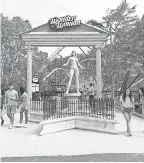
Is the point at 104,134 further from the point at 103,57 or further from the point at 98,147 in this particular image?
the point at 103,57

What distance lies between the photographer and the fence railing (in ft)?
30.0

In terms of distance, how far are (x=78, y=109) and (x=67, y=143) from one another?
355 cm

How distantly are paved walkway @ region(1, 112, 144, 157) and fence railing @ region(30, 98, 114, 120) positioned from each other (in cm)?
101

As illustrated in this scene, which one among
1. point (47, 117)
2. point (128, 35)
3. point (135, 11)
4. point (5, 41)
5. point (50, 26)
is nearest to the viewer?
point (47, 117)

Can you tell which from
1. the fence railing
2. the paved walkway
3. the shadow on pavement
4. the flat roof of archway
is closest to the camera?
the shadow on pavement

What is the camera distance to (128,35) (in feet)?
61.2

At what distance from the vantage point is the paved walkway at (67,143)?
19.6 feet

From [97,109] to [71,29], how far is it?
9660 millimetres

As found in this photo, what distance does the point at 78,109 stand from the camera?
10.3m

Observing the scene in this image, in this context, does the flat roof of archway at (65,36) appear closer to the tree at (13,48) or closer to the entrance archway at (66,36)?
the entrance archway at (66,36)

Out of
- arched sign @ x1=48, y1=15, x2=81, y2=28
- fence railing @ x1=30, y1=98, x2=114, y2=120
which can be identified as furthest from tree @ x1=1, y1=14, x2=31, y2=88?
fence railing @ x1=30, y1=98, x2=114, y2=120

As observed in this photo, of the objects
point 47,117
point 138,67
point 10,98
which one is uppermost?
point 138,67

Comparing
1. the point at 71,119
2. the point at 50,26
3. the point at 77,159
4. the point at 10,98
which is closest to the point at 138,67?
the point at 50,26

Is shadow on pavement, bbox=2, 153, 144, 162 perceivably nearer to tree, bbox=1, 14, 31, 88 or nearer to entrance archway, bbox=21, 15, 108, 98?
entrance archway, bbox=21, 15, 108, 98
